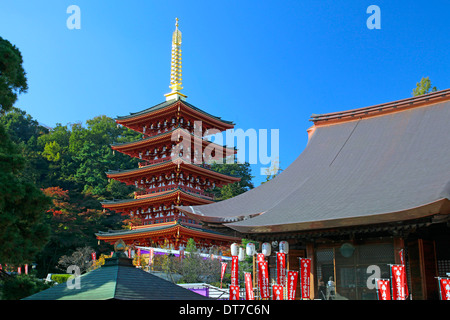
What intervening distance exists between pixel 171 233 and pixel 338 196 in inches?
628

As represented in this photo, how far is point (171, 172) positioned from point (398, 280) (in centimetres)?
2003

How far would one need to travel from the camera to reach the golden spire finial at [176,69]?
29.6 m

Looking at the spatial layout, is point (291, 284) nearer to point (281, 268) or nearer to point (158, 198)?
point (281, 268)

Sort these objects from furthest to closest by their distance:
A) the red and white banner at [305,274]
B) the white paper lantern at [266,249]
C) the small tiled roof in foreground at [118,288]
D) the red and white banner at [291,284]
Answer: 1. the white paper lantern at [266,249]
2. the red and white banner at [305,274]
3. the red and white banner at [291,284]
4. the small tiled roof in foreground at [118,288]

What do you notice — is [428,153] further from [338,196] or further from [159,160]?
[159,160]

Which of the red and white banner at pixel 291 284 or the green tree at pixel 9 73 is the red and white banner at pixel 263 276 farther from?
the green tree at pixel 9 73

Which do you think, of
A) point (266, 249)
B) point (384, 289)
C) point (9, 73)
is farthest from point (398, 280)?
point (9, 73)

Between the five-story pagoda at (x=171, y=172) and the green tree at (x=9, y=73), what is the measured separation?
1587cm

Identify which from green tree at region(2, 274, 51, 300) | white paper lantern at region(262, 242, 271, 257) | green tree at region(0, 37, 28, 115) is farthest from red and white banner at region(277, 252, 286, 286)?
green tree at region(0, 37, 28, 115)

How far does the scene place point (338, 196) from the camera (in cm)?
1113

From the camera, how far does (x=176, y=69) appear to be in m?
30.5

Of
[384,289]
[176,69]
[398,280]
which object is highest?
[176,69]

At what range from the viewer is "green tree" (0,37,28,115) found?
9.62 m

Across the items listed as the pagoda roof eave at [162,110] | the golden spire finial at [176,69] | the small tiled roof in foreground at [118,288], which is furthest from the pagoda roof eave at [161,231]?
the small tiled roof in foreground at [118,288]
